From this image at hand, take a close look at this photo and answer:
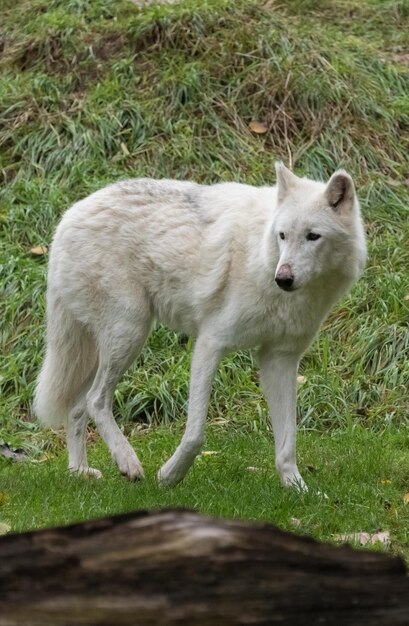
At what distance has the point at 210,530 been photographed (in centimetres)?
208

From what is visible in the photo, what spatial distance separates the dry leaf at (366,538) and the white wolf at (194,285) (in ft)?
3.22

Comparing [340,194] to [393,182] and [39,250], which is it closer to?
[39,250]

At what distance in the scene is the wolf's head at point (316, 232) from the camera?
17.4 feet

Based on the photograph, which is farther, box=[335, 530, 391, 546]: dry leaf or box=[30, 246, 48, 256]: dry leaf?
box=[30, 246, 48, 256]: dry leaf

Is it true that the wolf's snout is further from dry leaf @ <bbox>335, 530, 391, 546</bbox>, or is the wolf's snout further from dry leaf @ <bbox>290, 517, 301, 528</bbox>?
dry leaf @ <bbox>335, 530, 391, 546</bbox>

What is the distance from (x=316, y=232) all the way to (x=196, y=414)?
123 cm

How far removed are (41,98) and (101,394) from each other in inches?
200

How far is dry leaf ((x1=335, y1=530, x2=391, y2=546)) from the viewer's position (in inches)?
188

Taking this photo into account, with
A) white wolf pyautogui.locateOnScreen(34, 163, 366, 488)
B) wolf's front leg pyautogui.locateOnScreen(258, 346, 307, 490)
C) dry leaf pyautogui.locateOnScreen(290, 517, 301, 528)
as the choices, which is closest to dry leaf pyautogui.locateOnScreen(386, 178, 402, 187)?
white wolf pyautogui.locateOnScreen(34, 163, 366, 488)

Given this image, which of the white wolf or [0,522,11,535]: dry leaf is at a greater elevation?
the white wolf

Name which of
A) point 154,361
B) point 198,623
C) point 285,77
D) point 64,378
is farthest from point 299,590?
point 285,77

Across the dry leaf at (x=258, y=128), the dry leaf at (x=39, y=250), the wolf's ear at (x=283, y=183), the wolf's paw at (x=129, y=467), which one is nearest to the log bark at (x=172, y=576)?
the wolf's ear at (x=283, y=183)

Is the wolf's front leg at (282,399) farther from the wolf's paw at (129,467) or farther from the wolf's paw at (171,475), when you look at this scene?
the wolf's paw at (129,467)

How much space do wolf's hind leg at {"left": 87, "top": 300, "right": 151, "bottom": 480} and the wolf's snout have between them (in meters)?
1.20
